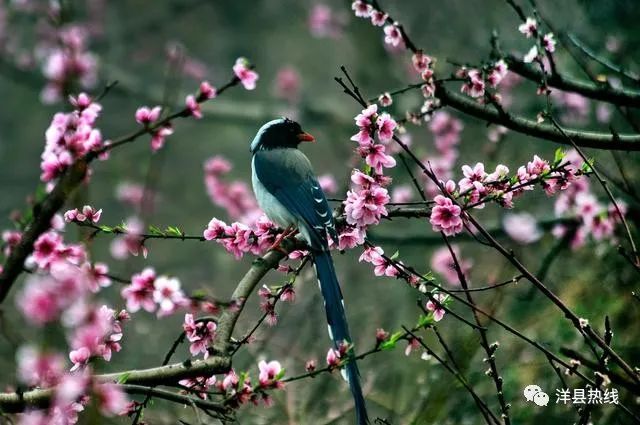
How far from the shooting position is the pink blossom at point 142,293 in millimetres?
2354

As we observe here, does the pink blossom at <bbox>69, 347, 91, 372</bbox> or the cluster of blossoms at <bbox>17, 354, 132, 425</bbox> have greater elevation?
the pink blossom at <bbox>69, 347, 91, 372</bbox>

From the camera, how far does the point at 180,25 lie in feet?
43.6

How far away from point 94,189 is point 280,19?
16.6 feet

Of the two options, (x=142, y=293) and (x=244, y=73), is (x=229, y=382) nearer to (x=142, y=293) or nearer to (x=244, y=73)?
(x=142, y=293)

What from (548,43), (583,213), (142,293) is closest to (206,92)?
(142,293)

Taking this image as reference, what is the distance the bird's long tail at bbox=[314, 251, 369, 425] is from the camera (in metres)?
2.27

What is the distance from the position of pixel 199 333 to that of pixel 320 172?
10346mm

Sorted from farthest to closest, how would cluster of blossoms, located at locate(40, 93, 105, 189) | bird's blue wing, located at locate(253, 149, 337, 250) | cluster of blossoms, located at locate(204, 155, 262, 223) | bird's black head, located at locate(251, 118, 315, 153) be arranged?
cluster of blossoms, located at locate(204, 155, 262, 223), bird's black head, located at locate(251, 118, 315, 153), bird's blue wing, located at locate(253, 149, 337, 250), cluster of blossoms, located at locate(40, 93, 105, 189)

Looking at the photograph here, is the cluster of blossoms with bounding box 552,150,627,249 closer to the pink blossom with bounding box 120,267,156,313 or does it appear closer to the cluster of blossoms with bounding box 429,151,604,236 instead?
the cluster of blossoms with bounding box 429,151,604,236

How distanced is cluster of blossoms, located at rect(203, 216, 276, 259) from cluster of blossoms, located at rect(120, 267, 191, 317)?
18.4 inches

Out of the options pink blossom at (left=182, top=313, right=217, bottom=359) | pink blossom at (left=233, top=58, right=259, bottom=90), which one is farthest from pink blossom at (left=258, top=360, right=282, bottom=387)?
pink blossom at (left=233, top=58, right=259, bottom=90)

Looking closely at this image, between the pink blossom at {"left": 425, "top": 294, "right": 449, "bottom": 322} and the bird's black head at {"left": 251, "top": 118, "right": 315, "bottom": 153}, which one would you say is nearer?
the pink blossom at {"left": 425, "top": 294, "right": 449, "bottom": 322}

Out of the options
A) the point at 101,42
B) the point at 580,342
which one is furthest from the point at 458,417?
the point at 101,42

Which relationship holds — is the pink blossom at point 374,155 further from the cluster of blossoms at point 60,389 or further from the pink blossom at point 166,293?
the cluster of blossoms at point 60,389
